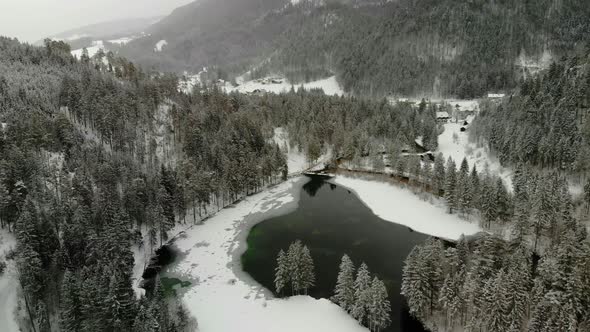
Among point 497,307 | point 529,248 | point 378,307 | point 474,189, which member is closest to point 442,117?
point 474,189

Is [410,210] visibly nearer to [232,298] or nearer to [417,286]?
[417,286]

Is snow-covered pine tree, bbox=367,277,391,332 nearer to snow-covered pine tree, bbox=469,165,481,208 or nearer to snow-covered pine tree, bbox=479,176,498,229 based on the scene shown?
snow-covered pine tree, bbox=479,176,498,229

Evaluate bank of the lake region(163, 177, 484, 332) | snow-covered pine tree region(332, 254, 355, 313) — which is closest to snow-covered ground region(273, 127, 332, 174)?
bank of the lake region(163, 177, 484, 332)

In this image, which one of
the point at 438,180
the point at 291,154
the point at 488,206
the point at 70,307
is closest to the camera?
the point at 70,307

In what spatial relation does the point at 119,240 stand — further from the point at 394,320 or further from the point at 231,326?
the point at 394,320

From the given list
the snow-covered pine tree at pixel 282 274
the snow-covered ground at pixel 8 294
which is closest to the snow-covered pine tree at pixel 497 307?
the snow-covered pine tree at pixel 282 274

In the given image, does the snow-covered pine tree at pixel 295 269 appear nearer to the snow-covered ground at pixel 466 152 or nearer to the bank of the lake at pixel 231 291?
the bank of the lake at pixel 231 291
